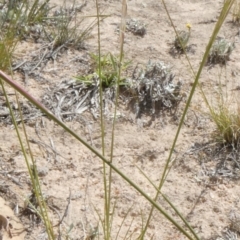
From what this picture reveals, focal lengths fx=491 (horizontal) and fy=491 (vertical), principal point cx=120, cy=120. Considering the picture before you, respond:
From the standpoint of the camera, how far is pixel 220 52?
9.61 feet

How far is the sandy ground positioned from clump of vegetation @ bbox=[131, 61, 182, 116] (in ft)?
0.23

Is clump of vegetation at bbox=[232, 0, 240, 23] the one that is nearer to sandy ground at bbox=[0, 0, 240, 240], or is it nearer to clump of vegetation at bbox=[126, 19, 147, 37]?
sandy ground at bbox=[0, 0, 240, 240]

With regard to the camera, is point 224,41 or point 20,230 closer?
point 20,230

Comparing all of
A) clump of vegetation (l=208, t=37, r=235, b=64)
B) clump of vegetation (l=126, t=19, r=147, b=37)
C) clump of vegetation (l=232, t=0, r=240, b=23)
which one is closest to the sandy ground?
clump of vegetation (l=208, t=37, r=235, b=64)

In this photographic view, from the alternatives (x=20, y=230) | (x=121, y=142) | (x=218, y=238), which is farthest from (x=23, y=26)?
(x=218, y=238)

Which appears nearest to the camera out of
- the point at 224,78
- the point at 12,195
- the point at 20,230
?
the point at 20,230

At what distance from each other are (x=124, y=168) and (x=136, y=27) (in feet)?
4.28

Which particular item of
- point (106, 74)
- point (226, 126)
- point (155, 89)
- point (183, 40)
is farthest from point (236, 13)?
point (226, 126)

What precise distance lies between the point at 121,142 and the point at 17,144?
0.49 meters

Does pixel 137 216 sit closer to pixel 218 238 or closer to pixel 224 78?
pixel 218 238

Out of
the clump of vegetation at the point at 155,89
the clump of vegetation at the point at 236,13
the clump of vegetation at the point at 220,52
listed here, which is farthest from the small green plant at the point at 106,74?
the clump of vegetation at the point at 236,13

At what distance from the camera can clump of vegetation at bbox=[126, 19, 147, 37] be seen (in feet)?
10.5

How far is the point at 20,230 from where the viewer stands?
1833 mm

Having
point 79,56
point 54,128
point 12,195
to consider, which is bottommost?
point 12,195
